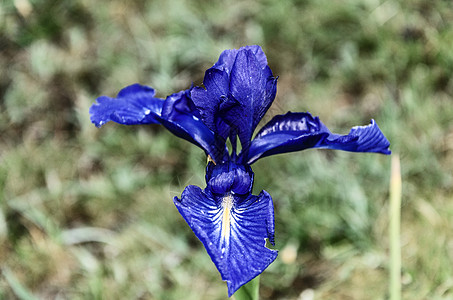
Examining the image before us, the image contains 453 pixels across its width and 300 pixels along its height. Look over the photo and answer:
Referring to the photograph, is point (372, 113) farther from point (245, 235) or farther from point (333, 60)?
point (245, 235)

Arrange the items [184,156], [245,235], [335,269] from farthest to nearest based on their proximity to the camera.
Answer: [184,156]
[335,269]
[245,235]

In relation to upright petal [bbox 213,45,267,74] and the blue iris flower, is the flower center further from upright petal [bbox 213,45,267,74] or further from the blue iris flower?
upright petal [bbox 213,45,267,74]

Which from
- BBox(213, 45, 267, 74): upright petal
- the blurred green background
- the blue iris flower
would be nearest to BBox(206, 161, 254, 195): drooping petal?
the blue iris flower

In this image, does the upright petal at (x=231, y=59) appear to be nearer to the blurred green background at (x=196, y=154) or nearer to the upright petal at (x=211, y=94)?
the upright petal at (x=211, y=94)

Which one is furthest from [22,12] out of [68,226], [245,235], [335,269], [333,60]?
[245,235]

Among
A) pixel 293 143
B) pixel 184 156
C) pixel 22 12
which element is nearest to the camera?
pixel 293 143

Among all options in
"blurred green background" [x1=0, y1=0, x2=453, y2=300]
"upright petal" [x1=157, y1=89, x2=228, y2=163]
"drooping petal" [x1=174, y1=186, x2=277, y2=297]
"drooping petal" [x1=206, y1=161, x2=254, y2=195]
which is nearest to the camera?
"drooping petal" [x1=174, y1=186, x2=277, y2=297]
